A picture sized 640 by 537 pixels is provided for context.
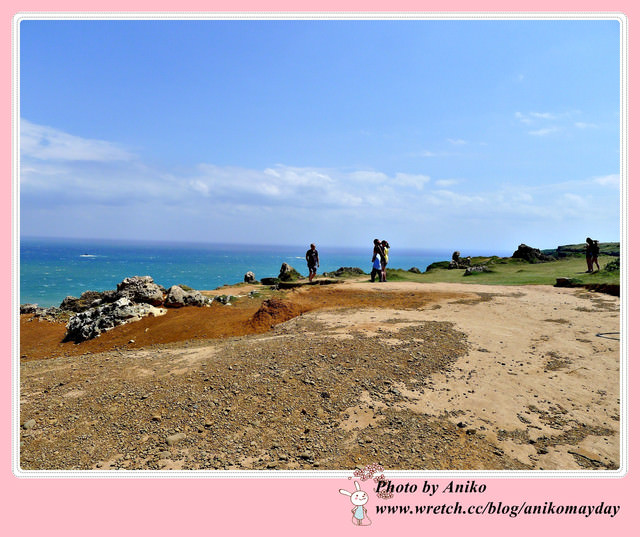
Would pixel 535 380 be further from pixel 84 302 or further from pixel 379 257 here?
pixel 84 302

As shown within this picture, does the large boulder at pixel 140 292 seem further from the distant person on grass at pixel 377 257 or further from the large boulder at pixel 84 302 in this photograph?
the distant person on grass at pixel 377 257

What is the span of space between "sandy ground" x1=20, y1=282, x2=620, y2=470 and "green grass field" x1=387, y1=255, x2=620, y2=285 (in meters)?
9.25

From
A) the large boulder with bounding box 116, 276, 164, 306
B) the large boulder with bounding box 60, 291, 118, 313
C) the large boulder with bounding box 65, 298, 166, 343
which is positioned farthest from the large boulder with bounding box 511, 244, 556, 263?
the large boulder with bounding box 60, 291, 118, 313

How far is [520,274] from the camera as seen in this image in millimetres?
26641

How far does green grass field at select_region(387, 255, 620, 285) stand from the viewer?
1965 centimetres

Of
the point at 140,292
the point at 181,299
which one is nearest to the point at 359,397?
the point at 181,299

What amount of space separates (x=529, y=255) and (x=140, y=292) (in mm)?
36135

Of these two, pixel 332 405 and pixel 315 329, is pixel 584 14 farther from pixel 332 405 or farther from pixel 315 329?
pixel 315 329

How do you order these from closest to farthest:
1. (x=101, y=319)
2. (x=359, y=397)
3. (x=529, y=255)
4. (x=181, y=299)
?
(x=359, y=397)
(x=101, y=319)
(x=181, y=299)
(x=529, y=255)

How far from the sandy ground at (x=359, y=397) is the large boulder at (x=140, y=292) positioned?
5.40 meters

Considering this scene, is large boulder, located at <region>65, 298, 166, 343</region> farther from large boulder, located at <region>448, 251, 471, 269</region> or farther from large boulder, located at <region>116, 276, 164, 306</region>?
large boulder, located at <region>448, 251, 471, 269</region>

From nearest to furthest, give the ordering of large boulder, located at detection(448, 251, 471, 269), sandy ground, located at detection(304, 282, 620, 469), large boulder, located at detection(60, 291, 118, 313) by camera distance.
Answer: sandy ground, located at detection(304, 282, 620, 469)
large boulder, located at detection(60, 291, 118, 313)
large boulder, located at detection(448, 251, 471, 269)

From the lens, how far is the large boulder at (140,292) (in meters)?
17.3

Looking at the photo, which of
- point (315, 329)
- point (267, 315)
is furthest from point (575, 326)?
point (267, 315)
